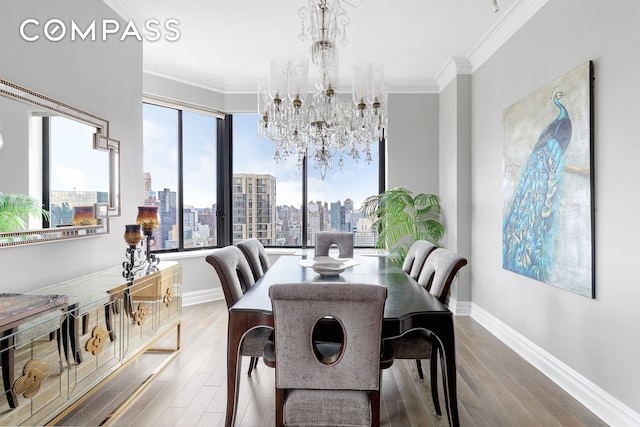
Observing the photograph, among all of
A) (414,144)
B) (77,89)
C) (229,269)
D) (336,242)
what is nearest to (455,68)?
(414,144)

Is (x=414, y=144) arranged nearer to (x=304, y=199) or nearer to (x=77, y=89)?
(x=304, y=199)

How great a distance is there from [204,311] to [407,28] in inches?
146

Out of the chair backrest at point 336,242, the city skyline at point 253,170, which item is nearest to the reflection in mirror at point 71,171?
the chair backrest at point 336,242

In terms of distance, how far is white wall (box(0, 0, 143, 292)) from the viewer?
2.17 metres

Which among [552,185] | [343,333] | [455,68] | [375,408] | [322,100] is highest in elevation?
[455,68]

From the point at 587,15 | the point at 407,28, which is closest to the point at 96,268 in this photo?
the point at 407,28

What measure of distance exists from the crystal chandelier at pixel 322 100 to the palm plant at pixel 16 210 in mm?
1515

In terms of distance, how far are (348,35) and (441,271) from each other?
261 centimetres

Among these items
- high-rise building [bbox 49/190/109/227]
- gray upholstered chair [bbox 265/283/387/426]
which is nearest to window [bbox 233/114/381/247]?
high-rise building [bbox 49/190/109/227]

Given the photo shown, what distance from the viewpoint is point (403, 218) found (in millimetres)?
4750

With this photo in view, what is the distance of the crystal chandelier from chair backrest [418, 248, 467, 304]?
93 centimetres

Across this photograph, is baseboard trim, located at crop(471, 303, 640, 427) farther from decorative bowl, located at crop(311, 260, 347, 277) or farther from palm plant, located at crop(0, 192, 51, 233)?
palm plant, located at crop(0, 192, 51, 233)

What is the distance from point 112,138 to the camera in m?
3.10

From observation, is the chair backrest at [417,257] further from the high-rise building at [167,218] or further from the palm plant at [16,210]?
the high-rise building at [167,218]
